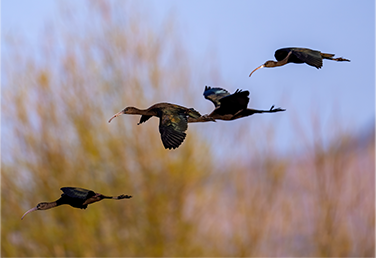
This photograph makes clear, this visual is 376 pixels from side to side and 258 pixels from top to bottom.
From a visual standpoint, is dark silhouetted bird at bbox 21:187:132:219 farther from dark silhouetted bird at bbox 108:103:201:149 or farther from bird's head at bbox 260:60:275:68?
bird's head at bbox 260:60:275:68

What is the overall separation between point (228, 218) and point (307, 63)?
14248 mm

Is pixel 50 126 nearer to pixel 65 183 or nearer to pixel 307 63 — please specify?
pixel 65 183

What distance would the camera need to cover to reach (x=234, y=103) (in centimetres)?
352

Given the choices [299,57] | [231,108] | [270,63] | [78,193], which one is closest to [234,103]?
[231,108]

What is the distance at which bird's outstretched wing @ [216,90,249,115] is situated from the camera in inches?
134

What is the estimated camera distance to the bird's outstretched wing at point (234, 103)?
3.41m

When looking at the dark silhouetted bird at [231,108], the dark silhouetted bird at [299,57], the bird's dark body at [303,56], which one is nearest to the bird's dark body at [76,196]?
the dark silhouetted bird at [231,108]

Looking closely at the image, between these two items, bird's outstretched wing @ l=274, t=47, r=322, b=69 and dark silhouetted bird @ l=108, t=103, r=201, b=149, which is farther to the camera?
bird's outstretched wing @ l=274, t=47, r=322, b=69

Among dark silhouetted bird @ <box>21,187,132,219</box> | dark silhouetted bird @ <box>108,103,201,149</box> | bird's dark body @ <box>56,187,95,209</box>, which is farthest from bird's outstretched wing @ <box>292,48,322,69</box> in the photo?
bird's dark body @ <box>56,187,95,209</box>

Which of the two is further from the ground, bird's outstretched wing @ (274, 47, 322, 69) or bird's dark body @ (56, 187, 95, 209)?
bird's outstretched wing @ (274, 47, 322, 69)

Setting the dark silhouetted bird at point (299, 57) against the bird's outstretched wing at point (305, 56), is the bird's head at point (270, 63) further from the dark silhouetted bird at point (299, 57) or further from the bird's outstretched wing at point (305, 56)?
the bird's outstretched wing at point (305, 56)

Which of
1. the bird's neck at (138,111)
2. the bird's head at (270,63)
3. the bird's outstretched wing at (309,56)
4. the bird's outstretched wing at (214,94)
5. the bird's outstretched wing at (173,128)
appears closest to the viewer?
the bird's outstretched wing at (173,128)

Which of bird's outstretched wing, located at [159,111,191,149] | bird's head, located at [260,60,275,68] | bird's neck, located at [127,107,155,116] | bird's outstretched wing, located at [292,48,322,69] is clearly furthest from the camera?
bird's neck, located at [127,107,155,116]

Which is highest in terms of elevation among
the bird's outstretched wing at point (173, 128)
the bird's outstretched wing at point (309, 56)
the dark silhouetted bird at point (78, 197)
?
the bird's outstretched wing at point (309, 56)
